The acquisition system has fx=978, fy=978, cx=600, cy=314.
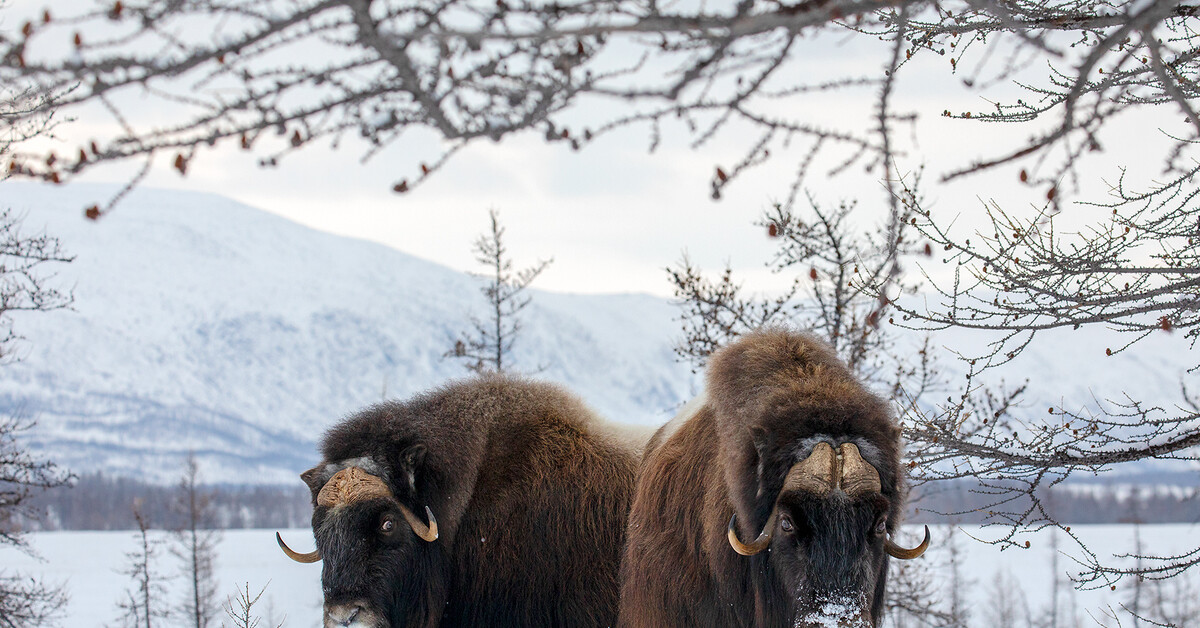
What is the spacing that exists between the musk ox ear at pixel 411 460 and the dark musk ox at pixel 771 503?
1.39 meters

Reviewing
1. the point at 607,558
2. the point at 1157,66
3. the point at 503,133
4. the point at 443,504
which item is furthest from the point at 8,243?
the point at 1157,66

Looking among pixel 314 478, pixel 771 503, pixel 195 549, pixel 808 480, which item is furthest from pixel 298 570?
pixel 808 480

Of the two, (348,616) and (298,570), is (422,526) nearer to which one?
(348,616)

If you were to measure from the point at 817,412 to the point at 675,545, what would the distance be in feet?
3.91

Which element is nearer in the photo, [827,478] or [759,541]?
[827,478]

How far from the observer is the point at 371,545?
563 centimetres

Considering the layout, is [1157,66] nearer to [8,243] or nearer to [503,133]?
[503,133]

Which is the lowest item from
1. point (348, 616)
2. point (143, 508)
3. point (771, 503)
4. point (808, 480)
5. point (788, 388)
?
point (143, 508)

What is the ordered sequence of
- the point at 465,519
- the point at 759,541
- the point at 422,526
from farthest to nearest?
the point at 465,519 < the point at 422,526 < the point at 759,541

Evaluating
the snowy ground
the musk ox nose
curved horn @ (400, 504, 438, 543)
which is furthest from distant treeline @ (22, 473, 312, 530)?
the musk ox nose

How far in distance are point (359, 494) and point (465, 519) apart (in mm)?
746

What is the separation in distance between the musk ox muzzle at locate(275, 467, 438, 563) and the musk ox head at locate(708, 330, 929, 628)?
6.47 feet

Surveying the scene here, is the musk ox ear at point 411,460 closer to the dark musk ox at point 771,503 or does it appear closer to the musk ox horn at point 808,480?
the dark musk ox at point 771,503

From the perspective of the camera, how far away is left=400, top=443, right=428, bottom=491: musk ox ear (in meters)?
5.96
